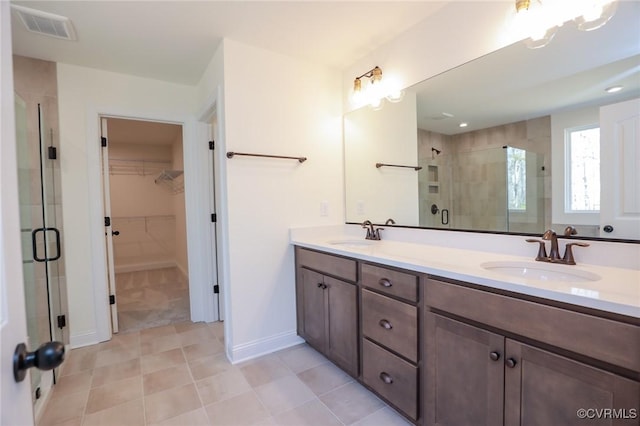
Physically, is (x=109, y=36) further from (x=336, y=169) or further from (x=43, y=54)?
(x=336, y=169)

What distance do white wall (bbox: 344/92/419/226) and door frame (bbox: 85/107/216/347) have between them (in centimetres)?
146

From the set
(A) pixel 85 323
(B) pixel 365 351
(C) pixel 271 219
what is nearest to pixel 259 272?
(C) pixel 271 219

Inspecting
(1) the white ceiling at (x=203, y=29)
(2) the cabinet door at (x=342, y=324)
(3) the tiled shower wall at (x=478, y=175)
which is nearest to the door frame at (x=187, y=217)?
(1) the white ceiling at (x=203, y=29)

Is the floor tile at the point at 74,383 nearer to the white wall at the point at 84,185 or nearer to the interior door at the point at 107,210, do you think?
the white wall at the point at 84,185

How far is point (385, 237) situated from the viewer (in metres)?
2.36

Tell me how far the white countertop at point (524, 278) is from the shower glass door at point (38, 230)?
1.80 m

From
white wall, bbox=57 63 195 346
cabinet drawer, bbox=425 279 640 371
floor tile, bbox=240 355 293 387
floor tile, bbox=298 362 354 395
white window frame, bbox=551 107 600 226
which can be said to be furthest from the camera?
white wall, bbox=57 63 195 346

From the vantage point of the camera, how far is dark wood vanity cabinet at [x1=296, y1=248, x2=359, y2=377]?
6.13 feet

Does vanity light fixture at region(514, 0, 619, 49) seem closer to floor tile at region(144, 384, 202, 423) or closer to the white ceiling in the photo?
the white ceiling

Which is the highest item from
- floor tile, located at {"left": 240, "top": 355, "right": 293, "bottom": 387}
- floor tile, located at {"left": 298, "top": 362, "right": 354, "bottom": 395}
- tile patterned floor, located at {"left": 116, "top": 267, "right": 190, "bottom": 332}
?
tile patterned floor, located at {"left": 116, "top": 267, "right": 190, "bottom": 332}

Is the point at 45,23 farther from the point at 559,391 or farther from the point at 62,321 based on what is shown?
the point at 559,391

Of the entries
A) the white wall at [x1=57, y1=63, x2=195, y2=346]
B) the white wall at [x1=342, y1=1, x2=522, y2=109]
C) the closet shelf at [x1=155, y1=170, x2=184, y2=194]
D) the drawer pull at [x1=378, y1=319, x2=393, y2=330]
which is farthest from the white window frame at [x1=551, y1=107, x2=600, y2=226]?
the closet shelf at [x1=155, y1=170, x2=184, y2=194]

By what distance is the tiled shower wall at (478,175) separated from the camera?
59.2 inches

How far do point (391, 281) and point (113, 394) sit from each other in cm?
187
